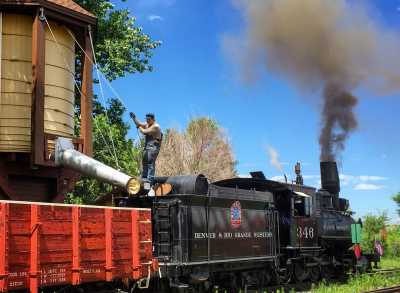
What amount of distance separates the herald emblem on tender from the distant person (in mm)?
2357

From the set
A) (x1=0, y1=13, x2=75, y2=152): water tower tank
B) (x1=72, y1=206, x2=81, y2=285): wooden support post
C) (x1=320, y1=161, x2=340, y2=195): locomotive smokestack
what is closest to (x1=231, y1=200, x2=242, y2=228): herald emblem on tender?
(x1=0, y1=13, x2=75, y2=152): water tower tank

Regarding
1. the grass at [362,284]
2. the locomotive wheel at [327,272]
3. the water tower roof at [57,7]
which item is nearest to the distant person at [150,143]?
the water tower roof at [57,7]

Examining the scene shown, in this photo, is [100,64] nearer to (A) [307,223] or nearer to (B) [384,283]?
(A) [307,223]

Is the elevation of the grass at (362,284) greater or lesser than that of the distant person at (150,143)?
lesser

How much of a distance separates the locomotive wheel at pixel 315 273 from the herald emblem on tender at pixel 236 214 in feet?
19.5

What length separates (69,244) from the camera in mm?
8031

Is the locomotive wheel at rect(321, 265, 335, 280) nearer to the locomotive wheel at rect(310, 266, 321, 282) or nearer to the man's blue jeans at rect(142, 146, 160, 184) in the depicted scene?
the locomotive wheel at rect(310, 266, 321, 282)

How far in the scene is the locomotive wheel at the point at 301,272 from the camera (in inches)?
664

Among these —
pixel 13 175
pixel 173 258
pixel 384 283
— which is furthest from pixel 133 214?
pixel 384 283

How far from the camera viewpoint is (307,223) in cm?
1686

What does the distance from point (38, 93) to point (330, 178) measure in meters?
12.6

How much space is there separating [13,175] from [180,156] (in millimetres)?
34027

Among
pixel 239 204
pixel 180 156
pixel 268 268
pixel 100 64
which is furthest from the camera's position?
pixel 180 156

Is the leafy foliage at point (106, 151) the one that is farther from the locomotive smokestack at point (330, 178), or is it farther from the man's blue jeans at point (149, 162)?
the man's blue jeans at point (149, 162)
